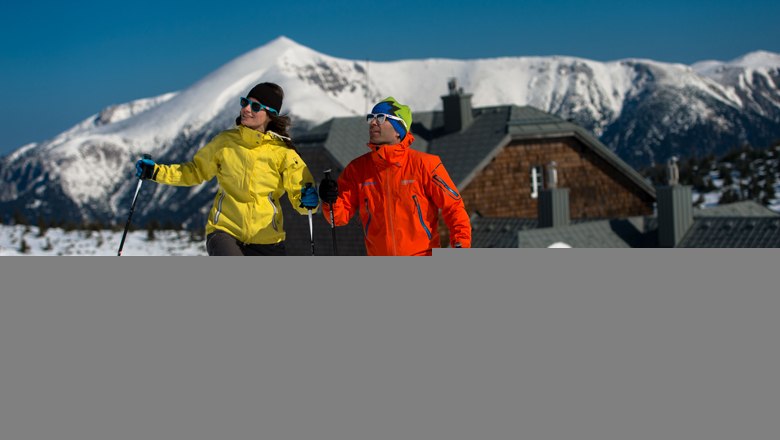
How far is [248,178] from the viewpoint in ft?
17.4

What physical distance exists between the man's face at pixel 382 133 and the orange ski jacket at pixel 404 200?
2.7 inches

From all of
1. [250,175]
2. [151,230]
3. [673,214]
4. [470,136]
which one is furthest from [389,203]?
[151,230]

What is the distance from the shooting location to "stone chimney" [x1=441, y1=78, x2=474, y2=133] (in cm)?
2666

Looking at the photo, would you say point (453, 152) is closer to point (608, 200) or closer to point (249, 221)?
point (608, 200)

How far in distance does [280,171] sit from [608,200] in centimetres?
2289

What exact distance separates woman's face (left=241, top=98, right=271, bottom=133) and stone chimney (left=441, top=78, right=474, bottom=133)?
21.3 metres

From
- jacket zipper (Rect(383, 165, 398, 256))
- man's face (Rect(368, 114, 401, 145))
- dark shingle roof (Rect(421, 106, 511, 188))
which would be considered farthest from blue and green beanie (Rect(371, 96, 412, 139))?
dark shingle roof (Rect(421, 106, 511, 188))

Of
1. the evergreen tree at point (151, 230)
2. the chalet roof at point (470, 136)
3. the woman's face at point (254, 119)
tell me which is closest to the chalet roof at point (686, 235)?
the chalet roof at point (470, 136)

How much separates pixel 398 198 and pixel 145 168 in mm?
1199

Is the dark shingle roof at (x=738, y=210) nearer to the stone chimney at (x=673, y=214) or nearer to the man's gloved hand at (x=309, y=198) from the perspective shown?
the stone chimney at (x=673, y=214)

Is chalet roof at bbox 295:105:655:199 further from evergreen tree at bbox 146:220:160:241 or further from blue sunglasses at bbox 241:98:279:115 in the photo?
blue sunglasses at bbox 241:98:279:115

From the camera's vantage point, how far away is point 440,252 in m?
3.73

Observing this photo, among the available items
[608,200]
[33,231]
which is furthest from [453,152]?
[33,231]

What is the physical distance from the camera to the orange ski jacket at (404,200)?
519cm
